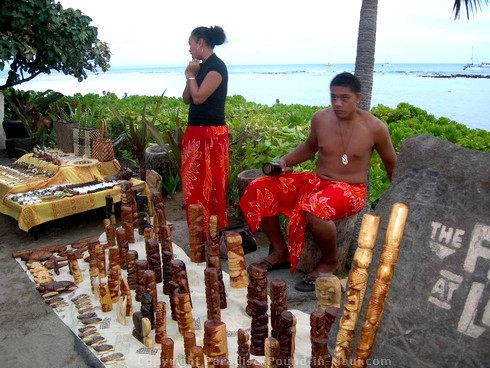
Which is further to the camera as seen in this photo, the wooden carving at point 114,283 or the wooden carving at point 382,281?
the wooden carving at point 114,283

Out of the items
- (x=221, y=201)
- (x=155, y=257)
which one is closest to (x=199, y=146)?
(x=221, y=201)

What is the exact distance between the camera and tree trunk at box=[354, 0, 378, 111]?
3.51 m

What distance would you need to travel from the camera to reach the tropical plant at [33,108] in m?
8.31

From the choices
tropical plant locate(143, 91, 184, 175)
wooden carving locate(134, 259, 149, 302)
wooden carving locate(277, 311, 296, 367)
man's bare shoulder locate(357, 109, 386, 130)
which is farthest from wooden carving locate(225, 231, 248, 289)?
tropical plant locate(143, 91, 184, 175)

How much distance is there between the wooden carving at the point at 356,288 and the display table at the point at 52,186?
132 inches

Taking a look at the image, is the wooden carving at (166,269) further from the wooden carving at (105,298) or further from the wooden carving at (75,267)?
the wooden carving at (75,267)

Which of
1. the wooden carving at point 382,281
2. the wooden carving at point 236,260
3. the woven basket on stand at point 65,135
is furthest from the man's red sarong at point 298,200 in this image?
the woven basket on stand at point 65,135

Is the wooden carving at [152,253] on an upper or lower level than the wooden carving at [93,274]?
upper

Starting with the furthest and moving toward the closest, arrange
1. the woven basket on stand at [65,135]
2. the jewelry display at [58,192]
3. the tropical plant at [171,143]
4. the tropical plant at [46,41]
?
the tropical plant at [46,41] < the woven basket on stand at [65,135] < the tropical plant at [171,143] < the jewelry display at [58,192]

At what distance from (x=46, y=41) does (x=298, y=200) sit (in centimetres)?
675

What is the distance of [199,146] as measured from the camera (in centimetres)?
379

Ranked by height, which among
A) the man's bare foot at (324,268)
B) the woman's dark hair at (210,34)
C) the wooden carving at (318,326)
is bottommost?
the man's bare foot at (324,268)

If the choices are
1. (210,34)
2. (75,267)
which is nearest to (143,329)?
(75,267)

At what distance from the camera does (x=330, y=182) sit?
10.5 ft
